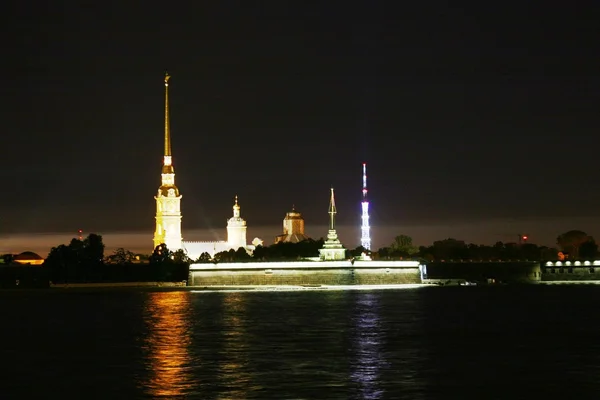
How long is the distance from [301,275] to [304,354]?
112 m

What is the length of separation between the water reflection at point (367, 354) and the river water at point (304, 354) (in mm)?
56

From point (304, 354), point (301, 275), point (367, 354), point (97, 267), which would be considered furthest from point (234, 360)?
point (97, 267)

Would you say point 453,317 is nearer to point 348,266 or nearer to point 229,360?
point 229,360

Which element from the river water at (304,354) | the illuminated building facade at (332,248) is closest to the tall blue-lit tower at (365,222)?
the illuminated building facade at (332,248)

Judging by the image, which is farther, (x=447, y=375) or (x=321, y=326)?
(x=321, y=326)

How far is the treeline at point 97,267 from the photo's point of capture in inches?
6978

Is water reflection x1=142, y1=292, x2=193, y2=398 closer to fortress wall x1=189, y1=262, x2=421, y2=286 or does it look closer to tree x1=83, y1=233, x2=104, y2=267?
fortress wall x1=189, y1=262, x2=421, y2=286

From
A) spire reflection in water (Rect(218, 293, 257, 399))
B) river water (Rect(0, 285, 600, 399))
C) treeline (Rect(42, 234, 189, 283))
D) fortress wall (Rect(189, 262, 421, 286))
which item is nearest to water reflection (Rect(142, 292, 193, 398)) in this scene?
river water (Rect(0, 285, 600, 399))

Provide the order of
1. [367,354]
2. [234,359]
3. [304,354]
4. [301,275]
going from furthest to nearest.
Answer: [301,275] < [367,354] < [304,354] < [234,359]

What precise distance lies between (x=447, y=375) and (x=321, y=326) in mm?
26151

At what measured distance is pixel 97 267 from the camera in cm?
18125

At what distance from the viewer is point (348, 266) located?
16450cm

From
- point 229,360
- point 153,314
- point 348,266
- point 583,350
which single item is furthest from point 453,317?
point 348,266

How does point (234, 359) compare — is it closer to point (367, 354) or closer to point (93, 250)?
point (367, 354)
